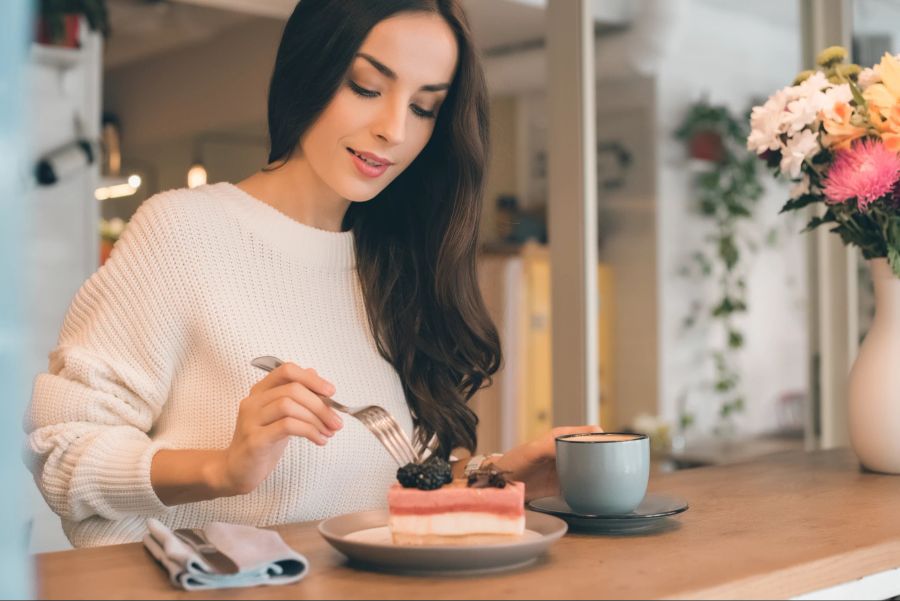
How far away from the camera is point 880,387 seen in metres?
1.76

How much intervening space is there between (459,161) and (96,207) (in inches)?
111

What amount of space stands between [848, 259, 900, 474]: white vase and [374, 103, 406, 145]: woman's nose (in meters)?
0.85

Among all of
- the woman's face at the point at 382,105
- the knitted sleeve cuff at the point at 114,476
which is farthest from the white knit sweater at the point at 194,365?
the woman's face at the point at 382,105

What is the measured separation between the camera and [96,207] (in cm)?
421

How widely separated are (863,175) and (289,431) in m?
1.05

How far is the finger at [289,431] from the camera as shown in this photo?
1123 mm

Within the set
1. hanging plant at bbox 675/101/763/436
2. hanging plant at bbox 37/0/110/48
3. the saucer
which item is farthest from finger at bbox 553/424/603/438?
hanging plant at bbox 37/0/110/48

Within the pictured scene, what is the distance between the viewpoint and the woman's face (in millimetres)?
1565

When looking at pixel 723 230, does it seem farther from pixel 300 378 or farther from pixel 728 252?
pixel 300 378

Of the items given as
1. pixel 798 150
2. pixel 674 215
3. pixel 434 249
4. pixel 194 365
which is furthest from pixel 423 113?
pixel 674 215

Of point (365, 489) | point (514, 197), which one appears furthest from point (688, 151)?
point (365, 489)

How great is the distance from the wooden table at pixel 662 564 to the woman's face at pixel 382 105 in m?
0.58

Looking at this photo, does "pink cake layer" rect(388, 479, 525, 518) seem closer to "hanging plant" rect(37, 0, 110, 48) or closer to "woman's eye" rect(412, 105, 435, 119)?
"woman's eye" rect(412, 105, 435, 119)

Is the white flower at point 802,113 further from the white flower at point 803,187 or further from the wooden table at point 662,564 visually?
the wooden table at point 662,564
